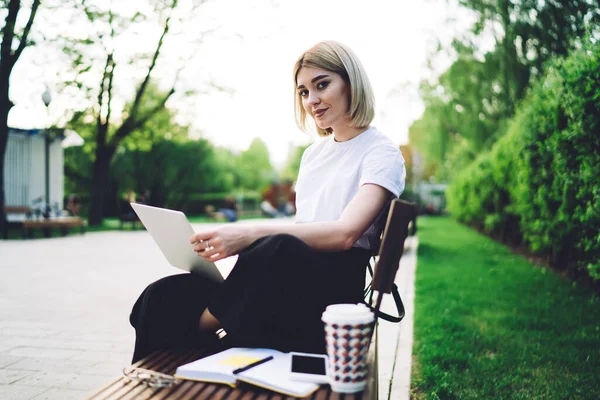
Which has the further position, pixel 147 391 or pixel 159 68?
pixel 159 68

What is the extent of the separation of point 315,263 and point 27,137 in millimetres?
22362

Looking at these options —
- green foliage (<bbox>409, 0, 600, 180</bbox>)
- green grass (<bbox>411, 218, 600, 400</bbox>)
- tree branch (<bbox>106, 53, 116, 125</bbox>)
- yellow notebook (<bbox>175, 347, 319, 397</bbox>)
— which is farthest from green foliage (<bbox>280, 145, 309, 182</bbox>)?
yellow notebook (<bbox>175, 347, 319, 397</bbox>)

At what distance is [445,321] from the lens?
466 centimetres

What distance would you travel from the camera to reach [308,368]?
1.53 m

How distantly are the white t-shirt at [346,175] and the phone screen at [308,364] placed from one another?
56cm

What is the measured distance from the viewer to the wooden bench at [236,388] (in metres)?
1.38

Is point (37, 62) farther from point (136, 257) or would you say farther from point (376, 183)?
point (376, 183)

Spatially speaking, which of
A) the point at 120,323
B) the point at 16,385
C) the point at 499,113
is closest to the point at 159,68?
the point at 499,113

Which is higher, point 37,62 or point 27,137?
point 37,62

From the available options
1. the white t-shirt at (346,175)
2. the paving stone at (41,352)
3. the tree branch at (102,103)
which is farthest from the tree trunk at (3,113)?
the white t-shirt at (346,175)

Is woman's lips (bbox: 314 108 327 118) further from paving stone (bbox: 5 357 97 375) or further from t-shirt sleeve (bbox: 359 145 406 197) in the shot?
paving stone (bbox: 5 357 97 375)

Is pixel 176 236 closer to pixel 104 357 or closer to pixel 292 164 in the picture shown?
pixel 104 357

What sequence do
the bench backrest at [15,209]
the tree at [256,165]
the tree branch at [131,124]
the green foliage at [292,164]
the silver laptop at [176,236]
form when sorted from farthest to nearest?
the green foliage at [292,164]
the tree at [256,165]
the tree branch at [131,124]
the bench backrest at [15,209]
the silver laptop at [176,236]

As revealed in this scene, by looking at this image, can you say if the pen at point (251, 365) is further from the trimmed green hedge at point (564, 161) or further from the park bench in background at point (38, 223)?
the park bench in background at point (38, 223)
